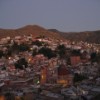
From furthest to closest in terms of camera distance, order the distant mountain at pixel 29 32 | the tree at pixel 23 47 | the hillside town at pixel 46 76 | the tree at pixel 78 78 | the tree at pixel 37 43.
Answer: the distant mountain at pixel 29 32 < the tree at pixel 37 43 < the tree at pixel 23 47 < the tree at pixel 78 78 < the hillside town at pixel 46 76

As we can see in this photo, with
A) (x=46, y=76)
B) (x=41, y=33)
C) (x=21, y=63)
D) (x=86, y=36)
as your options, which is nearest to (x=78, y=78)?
(x=46, y=76)

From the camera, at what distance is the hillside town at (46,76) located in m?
9.55

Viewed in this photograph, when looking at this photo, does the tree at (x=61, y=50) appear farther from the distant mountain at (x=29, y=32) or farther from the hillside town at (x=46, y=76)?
the distant mountain at (x=29, y=32)

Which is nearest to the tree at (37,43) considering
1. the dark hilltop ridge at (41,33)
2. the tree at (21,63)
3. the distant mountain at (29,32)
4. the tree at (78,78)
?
the tree at (21,63)

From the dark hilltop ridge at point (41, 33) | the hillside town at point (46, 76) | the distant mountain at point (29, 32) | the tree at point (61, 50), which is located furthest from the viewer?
the dark hilltop ridge at point (41, 33)

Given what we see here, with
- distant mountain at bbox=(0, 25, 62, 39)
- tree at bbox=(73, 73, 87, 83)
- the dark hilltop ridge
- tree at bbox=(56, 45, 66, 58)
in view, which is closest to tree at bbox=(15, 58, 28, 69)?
tree at bbox=(56, 45, 66, 58)

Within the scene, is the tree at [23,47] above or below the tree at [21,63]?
above

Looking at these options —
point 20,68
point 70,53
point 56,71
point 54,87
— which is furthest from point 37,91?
point 70,53

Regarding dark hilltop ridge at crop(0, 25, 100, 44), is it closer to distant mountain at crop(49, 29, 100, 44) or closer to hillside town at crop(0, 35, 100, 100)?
distant mountain at crop(49, 29, 100, 44)

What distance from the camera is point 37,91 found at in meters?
10.3

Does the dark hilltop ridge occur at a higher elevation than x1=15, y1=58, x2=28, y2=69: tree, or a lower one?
higher

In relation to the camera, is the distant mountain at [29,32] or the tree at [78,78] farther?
the distant mountain at [29,32]

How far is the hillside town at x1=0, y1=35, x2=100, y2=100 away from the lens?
955 cm

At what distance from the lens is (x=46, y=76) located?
13.5 metres
